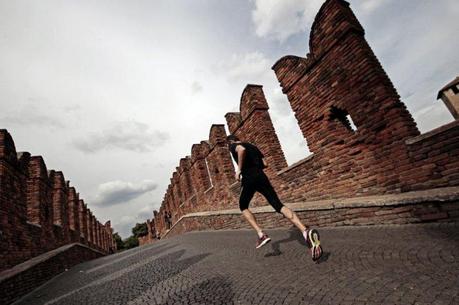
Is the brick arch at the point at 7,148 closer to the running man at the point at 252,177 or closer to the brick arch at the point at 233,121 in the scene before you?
the brick arch at the point at 233,121

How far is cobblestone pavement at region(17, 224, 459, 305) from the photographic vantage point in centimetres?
214

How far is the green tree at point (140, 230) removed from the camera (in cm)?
5316

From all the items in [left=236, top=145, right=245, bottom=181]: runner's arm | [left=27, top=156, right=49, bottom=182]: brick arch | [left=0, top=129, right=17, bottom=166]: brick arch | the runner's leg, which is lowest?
the runner's leg

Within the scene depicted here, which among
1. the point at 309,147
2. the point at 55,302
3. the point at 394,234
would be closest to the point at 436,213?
the point at 394,234

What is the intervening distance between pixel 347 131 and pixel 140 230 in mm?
55195

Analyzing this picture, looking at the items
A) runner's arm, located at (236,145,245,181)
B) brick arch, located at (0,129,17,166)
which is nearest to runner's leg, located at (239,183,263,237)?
runner's arm, located at (236,145,245,181)

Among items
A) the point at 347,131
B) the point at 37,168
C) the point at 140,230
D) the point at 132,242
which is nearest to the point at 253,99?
the point at 347,131

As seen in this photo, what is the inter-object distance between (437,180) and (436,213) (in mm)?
893

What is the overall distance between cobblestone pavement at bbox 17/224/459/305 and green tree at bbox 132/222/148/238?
52.4 metres

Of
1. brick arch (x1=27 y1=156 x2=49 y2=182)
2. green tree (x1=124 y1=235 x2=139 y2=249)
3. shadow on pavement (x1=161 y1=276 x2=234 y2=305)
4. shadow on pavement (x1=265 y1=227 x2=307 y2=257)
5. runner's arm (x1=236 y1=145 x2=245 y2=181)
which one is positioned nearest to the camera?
shadow on pavement (x1=161 y1=276 x2=234 y2=305)

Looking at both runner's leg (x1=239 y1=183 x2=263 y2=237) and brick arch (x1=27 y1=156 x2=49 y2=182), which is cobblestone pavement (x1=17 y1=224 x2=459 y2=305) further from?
brick arch (x1=27 y1=156 x2=49 y2=182)

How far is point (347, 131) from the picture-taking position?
19.5 ft

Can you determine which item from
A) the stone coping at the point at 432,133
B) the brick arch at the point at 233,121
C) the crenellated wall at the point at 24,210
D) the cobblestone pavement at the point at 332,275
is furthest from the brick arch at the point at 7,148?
the stone coping at the point at 432,133

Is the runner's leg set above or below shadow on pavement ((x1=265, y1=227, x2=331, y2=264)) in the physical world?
above
